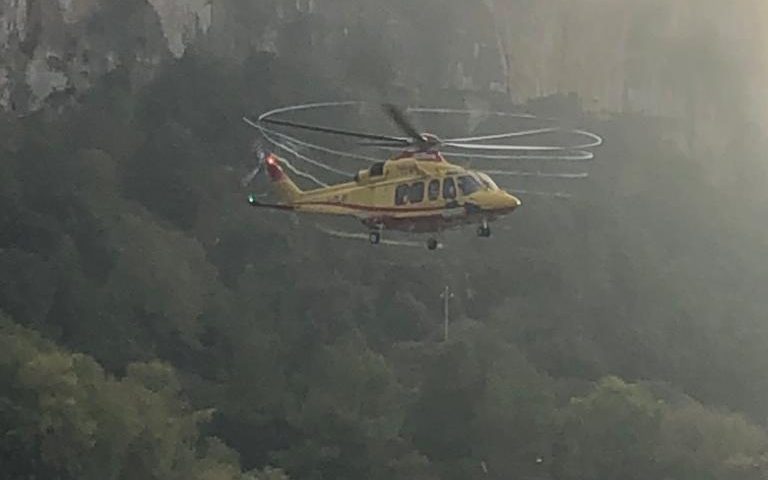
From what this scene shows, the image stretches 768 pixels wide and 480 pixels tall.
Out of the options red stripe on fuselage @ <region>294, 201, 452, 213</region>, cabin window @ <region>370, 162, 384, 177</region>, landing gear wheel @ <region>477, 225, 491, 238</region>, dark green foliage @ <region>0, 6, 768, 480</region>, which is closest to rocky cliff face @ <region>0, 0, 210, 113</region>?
dark green foliage @ <region>0, 6, 768, 480</region>

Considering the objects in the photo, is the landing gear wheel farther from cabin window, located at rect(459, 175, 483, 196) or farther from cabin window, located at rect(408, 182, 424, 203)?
cabin window, located at rect(408, 182, 424, 203)

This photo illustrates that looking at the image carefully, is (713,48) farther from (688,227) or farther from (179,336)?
(179,336)

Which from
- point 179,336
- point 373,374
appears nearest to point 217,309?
point 179,336

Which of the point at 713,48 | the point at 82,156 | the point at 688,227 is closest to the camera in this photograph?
the point at 82,156

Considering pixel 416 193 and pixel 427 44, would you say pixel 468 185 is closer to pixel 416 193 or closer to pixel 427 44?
pixel 416 193

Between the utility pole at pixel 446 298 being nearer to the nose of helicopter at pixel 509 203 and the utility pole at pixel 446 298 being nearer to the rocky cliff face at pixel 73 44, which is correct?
the rocky cliff face at pixel 73 44

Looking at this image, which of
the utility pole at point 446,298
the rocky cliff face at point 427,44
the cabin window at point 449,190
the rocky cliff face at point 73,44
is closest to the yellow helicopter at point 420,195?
the cabin window at point 449,190
